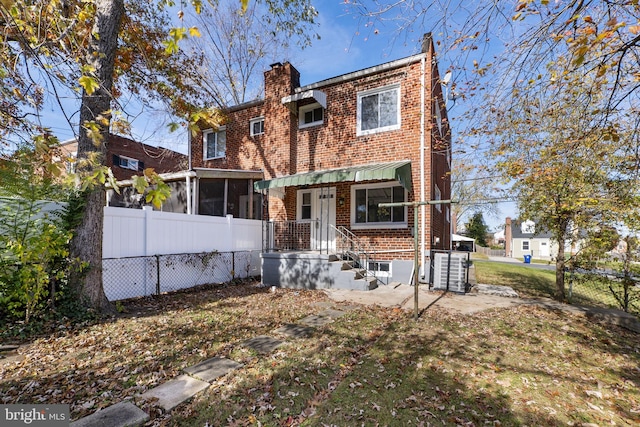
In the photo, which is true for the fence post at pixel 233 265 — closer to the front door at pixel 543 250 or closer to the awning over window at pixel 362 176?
the awning over window at pixel 362 176

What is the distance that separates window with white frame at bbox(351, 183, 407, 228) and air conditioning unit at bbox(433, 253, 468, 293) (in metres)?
1.60

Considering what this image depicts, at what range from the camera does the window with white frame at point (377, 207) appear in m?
9.63

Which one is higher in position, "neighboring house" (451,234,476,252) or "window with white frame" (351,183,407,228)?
"window with white frame" (351,183,407,228)

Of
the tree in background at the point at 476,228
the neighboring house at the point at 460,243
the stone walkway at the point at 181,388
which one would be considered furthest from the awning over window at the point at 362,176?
the tree in background at the point at 476,228

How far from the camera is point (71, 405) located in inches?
118

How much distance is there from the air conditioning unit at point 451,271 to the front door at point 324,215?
11.7 ft

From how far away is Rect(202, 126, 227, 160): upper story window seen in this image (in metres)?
13.9

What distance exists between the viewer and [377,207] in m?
9.99

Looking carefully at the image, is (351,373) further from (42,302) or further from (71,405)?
(42,302)

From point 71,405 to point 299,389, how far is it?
237 centimetres

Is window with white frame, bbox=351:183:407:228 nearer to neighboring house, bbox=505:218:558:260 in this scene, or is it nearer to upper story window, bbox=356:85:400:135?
upper story window, bbox=356:85:400:135

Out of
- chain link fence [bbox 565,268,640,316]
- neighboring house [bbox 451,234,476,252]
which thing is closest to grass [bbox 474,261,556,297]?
chain link fence [bbox 565,268,640,316]

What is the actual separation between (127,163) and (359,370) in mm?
24537

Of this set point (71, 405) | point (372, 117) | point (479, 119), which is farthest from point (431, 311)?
point (372, 117)
